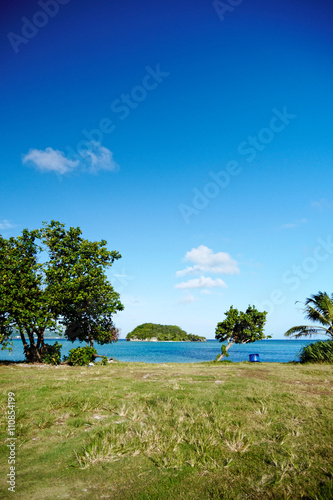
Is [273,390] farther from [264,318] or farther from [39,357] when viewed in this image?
[264,318]

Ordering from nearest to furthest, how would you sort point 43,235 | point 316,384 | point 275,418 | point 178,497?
1. point 178,497
2. point 275,418
3. point 316,384
4. point 43,235

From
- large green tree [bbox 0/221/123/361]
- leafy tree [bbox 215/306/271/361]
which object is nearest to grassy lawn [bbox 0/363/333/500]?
large green tree [bbox 0/221/123/361]

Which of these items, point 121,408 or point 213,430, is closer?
point 213,430

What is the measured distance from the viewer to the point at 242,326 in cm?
3366

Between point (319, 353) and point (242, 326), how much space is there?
38.3ft

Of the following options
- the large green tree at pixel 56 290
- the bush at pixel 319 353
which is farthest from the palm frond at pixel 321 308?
the large green tree at pixel 56 290

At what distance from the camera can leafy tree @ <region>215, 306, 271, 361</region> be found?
33031 millimetres

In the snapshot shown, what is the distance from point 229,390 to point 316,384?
456cm

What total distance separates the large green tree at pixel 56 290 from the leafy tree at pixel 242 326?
14713 mm

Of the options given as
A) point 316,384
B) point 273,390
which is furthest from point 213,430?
point 316,384

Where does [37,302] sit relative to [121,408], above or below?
above

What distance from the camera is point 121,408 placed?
7.41 metres

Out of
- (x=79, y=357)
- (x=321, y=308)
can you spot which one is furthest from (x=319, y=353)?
(x=79, y=357)

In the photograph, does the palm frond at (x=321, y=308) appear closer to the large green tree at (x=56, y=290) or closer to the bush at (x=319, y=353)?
the bush at (x=319, y=353)
